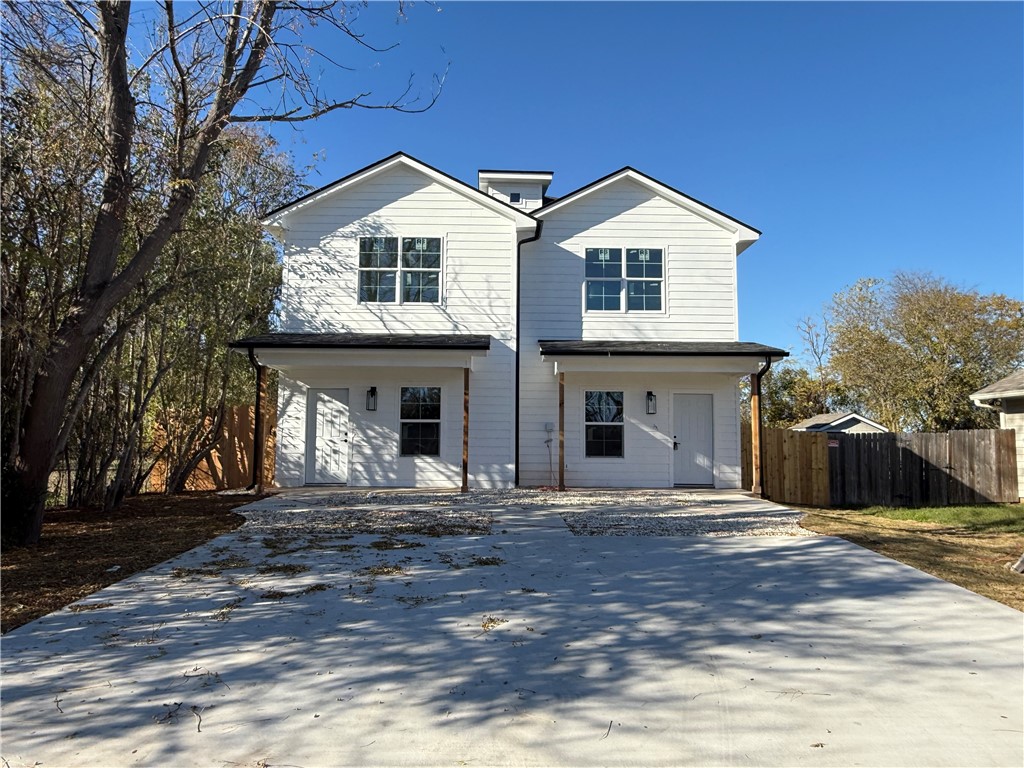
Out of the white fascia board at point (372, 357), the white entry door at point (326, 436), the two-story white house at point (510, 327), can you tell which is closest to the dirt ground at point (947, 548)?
the two-story white house at point (510, 327)

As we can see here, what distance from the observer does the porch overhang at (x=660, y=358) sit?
1202cm

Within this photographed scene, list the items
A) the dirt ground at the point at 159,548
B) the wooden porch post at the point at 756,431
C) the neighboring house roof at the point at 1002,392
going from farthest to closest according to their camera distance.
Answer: the neighboring house roof at the point at 1002,392
the wooden porch post at the point at 756,431
the dirt ground at the point at 159,548

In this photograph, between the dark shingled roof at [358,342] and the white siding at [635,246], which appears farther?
the white siding at [635,246]

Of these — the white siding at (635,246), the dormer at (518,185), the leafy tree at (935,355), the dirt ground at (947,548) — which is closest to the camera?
the dirt ground at (947,548)

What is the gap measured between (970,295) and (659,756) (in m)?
29.6

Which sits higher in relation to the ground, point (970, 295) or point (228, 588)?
point (970, 295)

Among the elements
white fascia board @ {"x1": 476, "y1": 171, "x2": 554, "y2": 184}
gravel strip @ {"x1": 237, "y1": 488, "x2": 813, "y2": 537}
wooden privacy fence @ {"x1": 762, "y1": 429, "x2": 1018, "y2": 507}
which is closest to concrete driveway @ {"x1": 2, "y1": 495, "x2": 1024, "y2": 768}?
gravel strip @ {"x1": 237, "y1": 488, "x2": 813, "y2": 537}

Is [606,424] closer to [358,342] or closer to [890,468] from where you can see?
[358,342]

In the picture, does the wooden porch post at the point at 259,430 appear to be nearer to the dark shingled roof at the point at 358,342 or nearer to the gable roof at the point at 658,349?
the dark shingled roof at the point at 358,342

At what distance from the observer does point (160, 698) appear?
3.30 m

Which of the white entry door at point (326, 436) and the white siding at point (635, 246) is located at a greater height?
the white siding at point (635, 246)

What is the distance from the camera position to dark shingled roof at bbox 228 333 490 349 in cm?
1159

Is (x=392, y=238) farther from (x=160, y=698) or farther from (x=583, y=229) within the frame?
(x=160, y=698)

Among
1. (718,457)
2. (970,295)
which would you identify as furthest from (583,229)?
(970,295)
